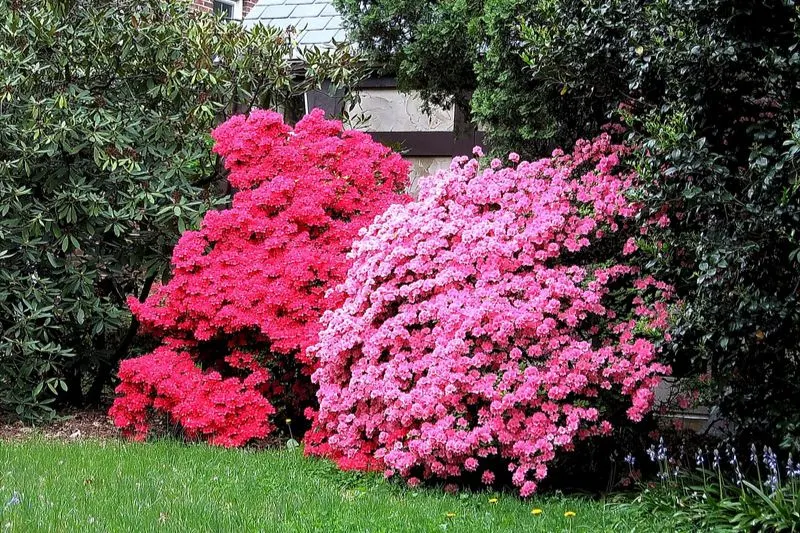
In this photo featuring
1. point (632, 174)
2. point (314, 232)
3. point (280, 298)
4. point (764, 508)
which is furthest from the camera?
point (314, 232)

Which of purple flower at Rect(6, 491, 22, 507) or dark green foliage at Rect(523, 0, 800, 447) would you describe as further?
dark green foliage at Rect(523, 0, 800, 447)

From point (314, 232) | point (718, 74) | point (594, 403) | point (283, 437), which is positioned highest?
point (718, 74)

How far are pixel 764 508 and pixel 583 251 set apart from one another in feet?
6.44

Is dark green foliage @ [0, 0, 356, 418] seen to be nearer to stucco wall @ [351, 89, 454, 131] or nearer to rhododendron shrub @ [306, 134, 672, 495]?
stucco wall @ [351, 89, 454, 131]

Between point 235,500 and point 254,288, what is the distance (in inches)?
77.8

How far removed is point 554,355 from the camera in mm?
5461

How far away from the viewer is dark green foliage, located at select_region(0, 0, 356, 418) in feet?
24.5

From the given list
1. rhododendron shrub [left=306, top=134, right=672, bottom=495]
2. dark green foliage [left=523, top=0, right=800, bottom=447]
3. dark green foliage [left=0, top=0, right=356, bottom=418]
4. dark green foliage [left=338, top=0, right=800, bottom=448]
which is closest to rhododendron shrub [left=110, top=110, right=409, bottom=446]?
rhododendron shrub [left=306, top=134, right=672, bottom=495]

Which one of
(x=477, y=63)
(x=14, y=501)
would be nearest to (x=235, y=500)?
(x=14, y=501)

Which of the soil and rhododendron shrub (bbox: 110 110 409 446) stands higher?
rhododendron shrub (bbox: 110 110 409 446)

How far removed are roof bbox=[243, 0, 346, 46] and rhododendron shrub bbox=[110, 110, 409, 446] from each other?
2.67 meters

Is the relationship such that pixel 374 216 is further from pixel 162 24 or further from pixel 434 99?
pixel 162 24

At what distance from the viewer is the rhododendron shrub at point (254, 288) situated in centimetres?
677

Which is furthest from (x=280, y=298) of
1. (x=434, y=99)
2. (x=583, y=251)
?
(x=434, y=99)
